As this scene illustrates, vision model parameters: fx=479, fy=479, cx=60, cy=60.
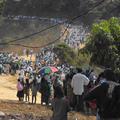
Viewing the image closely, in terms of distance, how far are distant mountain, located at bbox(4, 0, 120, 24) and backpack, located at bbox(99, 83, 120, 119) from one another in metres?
61.6

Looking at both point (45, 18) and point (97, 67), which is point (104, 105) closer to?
point (97, 67)

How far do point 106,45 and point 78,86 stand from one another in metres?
11.3

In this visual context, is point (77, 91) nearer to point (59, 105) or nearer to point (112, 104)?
point (59, 105)

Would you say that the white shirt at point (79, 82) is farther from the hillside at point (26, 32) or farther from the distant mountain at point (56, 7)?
the distant mountain at point (56, 7)

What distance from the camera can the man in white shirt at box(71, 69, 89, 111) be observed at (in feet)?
42.7

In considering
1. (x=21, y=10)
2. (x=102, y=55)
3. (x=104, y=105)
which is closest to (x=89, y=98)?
(x=104, y=105)

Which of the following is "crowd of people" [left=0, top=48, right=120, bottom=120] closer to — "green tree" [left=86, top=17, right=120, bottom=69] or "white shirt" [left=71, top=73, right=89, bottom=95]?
"white shirt" [left=71, top=73, right=89, bottom=95]


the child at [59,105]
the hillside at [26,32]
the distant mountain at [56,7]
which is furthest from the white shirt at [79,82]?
the distant mountain at [56,7]

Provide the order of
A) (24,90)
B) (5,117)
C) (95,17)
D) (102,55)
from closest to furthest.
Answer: (5,117) → (24,90) → (102,55) → (95,17)

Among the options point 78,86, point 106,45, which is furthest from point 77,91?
point 106,45

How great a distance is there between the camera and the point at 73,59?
44688 mm

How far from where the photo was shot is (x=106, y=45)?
Result: 24297 mm

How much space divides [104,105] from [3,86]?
91.0 ft

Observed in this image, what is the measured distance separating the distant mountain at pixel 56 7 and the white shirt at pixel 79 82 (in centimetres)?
5443
